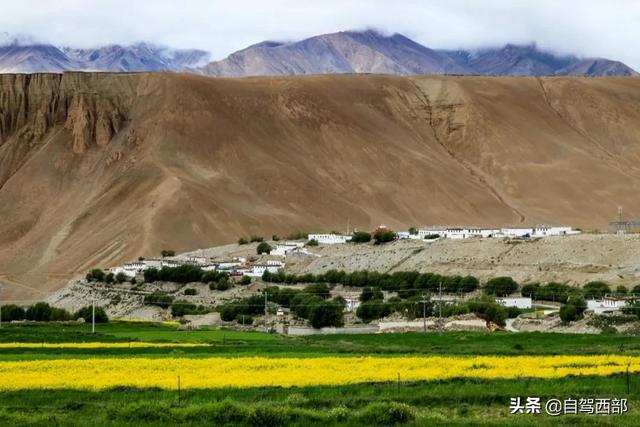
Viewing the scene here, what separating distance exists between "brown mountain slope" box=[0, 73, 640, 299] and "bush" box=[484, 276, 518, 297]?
50.1 metres

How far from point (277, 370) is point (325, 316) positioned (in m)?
34.6

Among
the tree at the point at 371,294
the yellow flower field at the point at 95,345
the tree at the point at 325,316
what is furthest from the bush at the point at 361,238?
the yellow flower field at the point at 95,345

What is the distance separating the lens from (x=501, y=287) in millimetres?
→ 81562

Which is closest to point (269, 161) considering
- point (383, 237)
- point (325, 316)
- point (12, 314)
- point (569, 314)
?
point (383, 237)

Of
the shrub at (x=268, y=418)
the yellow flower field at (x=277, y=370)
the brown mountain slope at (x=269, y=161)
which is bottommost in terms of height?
the shrub at (x=268, y=418)

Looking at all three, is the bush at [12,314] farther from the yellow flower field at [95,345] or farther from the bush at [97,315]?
the yellow flower field at [95,345]

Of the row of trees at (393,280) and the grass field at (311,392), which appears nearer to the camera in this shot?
the grass field at (311,392)

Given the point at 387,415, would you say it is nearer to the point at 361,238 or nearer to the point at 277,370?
the point at 277,370

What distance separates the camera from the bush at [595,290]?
242ft

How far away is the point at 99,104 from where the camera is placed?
A: 162750 millimetres

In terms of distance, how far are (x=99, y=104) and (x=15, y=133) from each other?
43.2 ft

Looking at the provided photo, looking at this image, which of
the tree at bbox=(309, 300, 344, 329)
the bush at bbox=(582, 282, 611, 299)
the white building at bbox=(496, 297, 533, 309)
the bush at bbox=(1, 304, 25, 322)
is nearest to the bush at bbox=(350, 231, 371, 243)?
the bush at bbox=(582, 282, 611, 299)

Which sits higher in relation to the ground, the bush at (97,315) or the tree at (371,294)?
the tree at (371,294)

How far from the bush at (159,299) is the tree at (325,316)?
2222 cm
